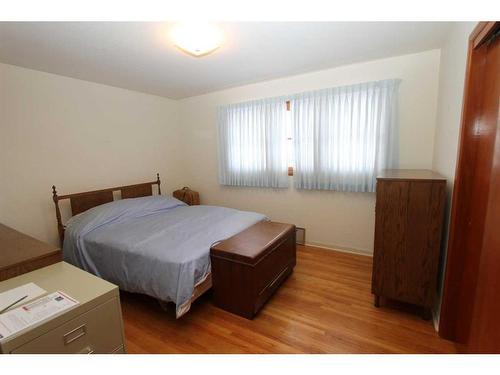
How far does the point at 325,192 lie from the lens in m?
3.04

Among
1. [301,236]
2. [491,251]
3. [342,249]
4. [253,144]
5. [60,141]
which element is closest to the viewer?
[491,251]

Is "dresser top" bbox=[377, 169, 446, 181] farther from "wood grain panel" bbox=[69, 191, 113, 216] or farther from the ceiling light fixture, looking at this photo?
"wood grain panel" bbox=[69, 191, 113, 216]

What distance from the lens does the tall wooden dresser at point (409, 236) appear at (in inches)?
65.1

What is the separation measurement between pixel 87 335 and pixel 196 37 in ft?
6.42

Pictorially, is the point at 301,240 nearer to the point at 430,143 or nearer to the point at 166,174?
the point at 430,143

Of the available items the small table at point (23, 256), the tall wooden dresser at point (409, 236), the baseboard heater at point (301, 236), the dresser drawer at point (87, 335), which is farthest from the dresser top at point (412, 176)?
the small table at point (23, 256)

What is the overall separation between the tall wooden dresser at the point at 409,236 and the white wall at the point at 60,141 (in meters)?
3.21

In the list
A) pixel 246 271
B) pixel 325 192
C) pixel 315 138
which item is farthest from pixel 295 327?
pixel 315 138

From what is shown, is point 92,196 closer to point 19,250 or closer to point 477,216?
point 19,250

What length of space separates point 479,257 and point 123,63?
3218 millimetres

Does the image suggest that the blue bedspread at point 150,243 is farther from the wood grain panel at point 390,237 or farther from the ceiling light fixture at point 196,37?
the ceiling light fixture at point 196,37

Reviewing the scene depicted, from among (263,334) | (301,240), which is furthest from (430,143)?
(263,334)

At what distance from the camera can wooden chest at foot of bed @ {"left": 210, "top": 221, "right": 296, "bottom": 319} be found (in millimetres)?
1805
